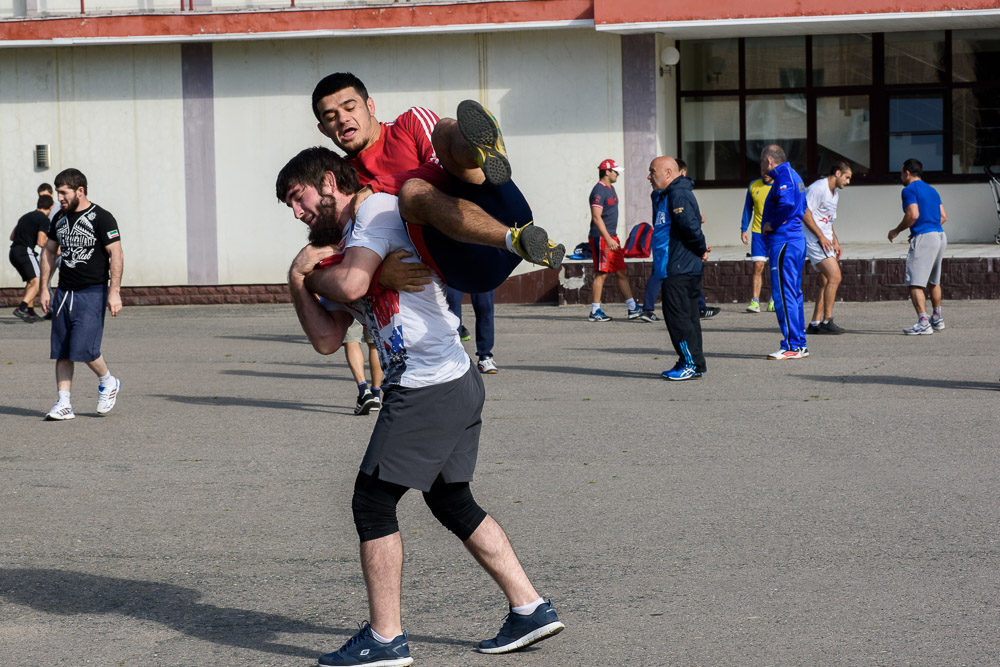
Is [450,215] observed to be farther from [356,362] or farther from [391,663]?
[356,362]

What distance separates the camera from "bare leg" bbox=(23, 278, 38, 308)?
61.9 feet

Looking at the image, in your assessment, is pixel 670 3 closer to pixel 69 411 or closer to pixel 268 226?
pixel 268 226

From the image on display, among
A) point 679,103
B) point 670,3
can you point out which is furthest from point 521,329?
point 679,103

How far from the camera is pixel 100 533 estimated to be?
6309 mm

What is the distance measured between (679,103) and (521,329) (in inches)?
333

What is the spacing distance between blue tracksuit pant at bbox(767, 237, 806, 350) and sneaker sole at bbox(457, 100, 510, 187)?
29.8 feet

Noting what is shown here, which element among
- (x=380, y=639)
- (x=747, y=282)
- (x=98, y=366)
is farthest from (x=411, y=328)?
(x=747, y=282)

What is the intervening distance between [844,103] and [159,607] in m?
19.6

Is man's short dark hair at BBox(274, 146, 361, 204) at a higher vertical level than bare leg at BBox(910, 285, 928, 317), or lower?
higher

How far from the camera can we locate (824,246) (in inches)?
551

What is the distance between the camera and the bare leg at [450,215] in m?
3.79

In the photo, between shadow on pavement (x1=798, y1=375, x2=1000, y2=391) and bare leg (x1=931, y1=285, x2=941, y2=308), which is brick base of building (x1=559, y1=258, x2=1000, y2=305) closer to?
bare leg (x1=931, y1=285, x2=941, y2=308)

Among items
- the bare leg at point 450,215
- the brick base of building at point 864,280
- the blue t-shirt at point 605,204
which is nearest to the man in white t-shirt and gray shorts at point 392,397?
the bare leg at point 450,215

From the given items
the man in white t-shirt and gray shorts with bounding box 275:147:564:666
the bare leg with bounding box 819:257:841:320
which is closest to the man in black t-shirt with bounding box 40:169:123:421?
the man in white t-shirt and gray shorts with bounding box 275:147:564:666
